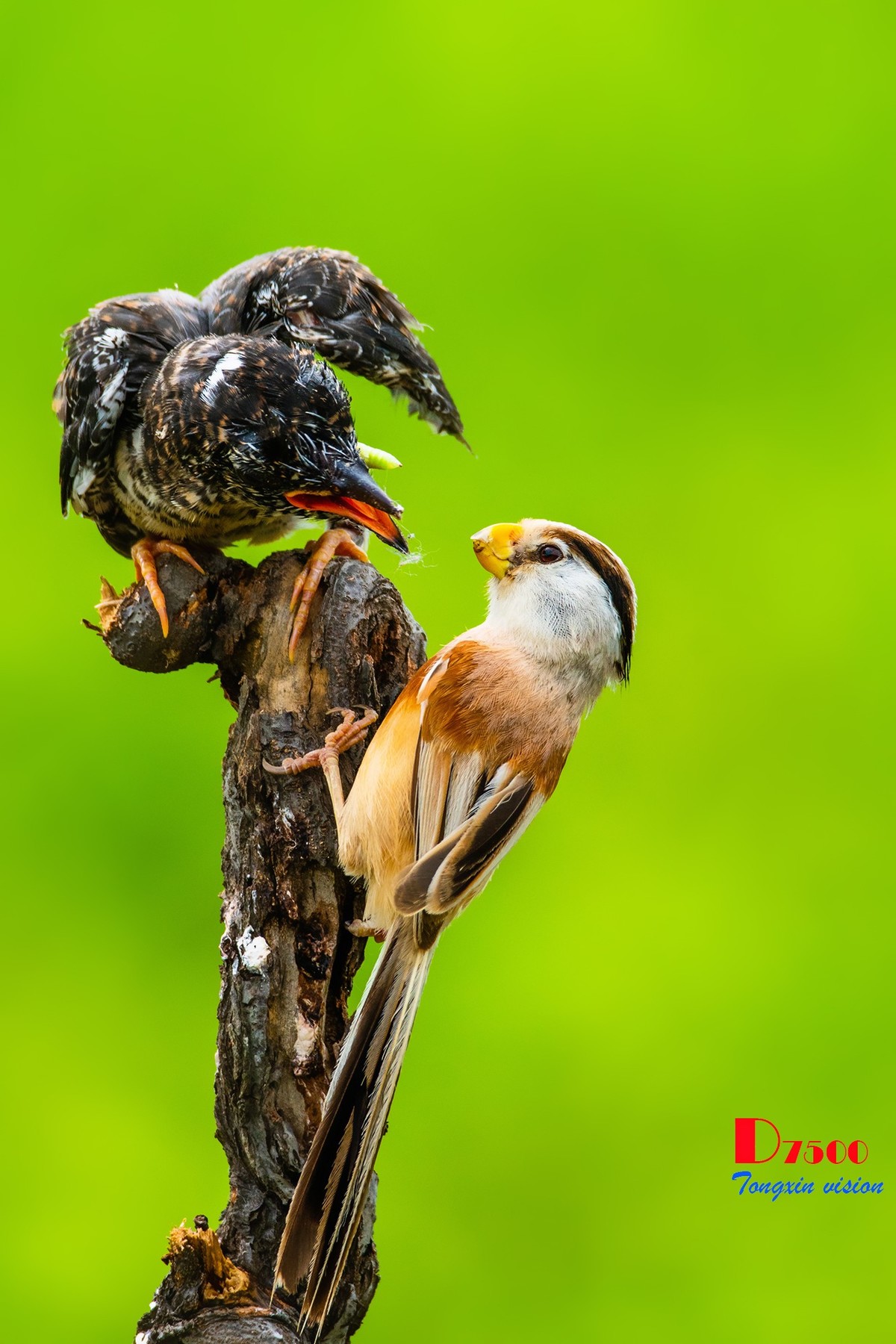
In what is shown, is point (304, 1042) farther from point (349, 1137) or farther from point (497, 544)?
point (497, 544)

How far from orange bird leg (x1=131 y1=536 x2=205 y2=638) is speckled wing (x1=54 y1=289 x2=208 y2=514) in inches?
5.5

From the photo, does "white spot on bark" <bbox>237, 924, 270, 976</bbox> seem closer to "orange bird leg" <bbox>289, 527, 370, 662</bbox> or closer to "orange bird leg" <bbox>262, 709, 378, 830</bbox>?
"orange bird leg" <bbox>262, 709, 378, 830</bbox>

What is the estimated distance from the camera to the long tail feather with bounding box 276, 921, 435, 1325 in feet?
4.69

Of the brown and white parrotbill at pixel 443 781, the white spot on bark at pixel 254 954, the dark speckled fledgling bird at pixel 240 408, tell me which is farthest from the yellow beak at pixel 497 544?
the white spot on bark at pixel 254 954

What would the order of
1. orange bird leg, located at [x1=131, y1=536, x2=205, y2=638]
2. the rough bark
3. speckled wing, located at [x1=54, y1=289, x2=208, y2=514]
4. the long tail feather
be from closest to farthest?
the long tail feather
the rough bark
orange bird leg, located at [x1=131, y1=536, x2=205, y2=638]
speckled wing, located at [x1=54, y1=289, x2=208, y2=514]

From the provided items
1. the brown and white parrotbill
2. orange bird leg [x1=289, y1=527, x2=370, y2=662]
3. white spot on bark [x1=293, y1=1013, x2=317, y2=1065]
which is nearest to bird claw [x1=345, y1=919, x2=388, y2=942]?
the brown and white parrotbill

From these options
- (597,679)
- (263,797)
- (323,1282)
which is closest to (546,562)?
(597,679)

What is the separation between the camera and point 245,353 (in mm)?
1658

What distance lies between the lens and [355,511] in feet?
5.32

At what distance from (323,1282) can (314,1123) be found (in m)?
0.19

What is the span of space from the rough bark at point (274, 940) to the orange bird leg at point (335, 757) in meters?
0.02

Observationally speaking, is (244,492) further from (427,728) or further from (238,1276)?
(238,1276)

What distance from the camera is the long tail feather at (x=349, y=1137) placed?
1.43m

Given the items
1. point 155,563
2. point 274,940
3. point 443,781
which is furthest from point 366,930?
point 155,563
